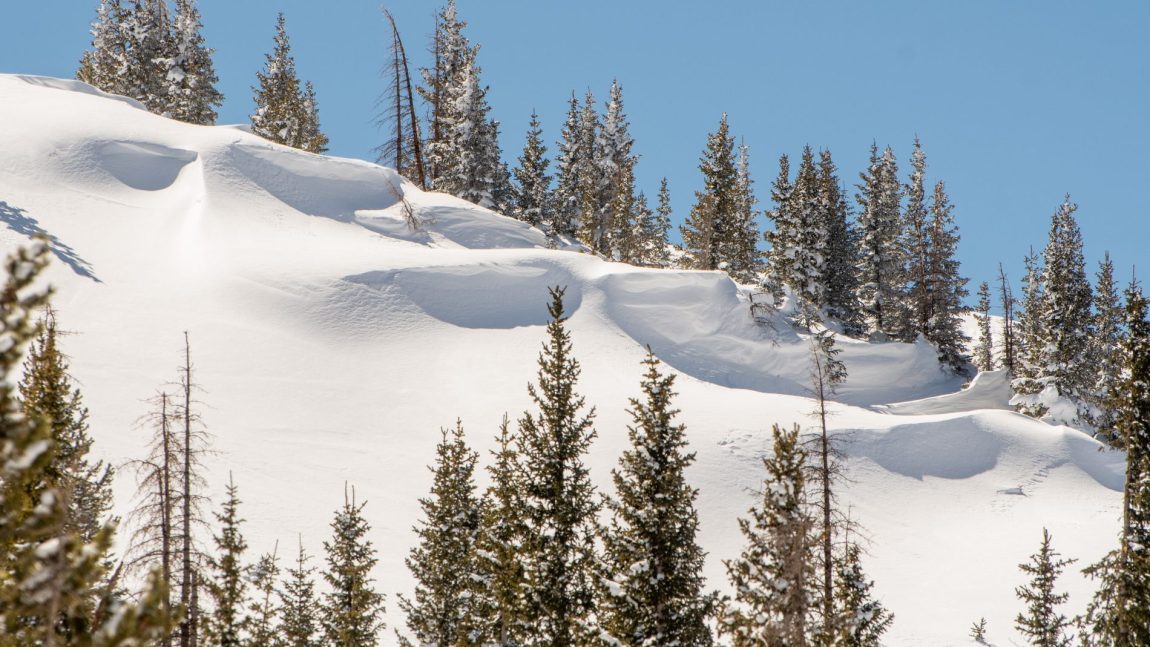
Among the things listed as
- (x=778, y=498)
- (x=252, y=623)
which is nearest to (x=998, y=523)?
(x=778, y=498)

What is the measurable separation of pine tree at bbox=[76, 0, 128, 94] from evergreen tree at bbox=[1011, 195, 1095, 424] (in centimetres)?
7136

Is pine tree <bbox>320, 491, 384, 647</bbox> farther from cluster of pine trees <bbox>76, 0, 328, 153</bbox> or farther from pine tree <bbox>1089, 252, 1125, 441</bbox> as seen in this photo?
cluster of pine trees <bbox>76, 0, 328, 153</bbox>

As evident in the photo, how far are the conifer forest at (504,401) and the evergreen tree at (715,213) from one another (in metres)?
0.26

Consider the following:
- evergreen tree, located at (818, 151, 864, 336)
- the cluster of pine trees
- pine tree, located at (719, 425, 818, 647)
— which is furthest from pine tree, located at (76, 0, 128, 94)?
pine tree, located at (719, 425, 818, 647)

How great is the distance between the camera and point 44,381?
1723 centimetres

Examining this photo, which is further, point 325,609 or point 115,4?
point 115,4

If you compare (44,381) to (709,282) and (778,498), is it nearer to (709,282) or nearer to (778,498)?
(778,498)

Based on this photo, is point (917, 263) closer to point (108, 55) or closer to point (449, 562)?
point (449, 562)

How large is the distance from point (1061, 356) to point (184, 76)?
65518 millimetres

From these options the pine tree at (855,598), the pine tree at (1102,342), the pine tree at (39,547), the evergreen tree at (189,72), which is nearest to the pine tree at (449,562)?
the pine tree at (855,598)

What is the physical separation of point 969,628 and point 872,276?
130 feet

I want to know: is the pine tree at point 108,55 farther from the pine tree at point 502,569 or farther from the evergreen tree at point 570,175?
the pine tree at point 502,569

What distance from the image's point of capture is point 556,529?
62.8ft

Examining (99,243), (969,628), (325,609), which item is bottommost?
(969,628)
